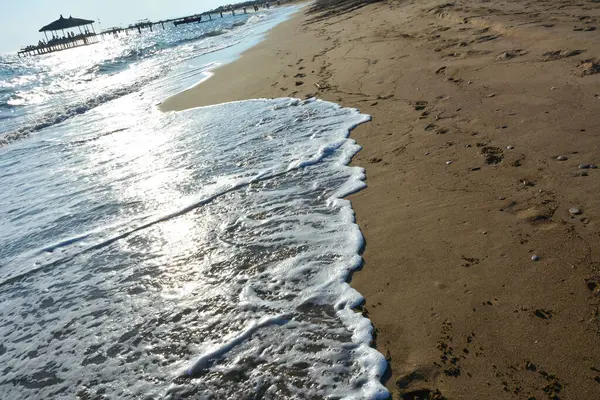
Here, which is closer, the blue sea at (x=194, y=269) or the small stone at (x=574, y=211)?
the blue sea at (x=194, y=269)

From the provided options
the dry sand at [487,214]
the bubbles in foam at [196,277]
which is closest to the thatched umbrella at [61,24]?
the bubbles in foam at [196,277]

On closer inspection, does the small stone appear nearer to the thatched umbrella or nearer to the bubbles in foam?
the bubbles in foam

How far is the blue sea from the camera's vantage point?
2.31m

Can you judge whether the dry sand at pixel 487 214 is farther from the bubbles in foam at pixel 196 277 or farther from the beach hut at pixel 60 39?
the beach hut at pixel 60 39

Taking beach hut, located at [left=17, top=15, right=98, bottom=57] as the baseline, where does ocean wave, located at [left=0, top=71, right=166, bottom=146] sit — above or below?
below

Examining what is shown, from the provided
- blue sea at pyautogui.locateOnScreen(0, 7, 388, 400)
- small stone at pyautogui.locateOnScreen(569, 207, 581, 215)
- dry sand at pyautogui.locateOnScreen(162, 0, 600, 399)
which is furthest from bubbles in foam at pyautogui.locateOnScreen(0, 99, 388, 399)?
small stone at pyautogui.locateOnScreen(569, 207, 581, 215)

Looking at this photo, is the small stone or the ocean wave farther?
the ocean wave

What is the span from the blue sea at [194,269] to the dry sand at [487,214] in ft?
1.04

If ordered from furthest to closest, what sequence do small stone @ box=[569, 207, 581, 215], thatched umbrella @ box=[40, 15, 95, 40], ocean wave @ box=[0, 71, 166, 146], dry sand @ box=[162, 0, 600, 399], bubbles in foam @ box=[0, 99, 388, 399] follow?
thatched umbrella @ box=[40, 15, 95, 40], ocean wave @ box=[0, 71, 166, 146], small stone @ box=[569, 207, 581, 215], bubbles in foam @ box=[0, 99, 388, 399], dry sand @ box=[162, 0, 600, 399]

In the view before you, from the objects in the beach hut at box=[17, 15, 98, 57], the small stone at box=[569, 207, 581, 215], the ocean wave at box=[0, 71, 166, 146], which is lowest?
the small stone at box=[569, 207, 581, 215]

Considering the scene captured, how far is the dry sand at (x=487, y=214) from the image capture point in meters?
1.99

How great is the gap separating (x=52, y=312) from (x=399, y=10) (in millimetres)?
15152

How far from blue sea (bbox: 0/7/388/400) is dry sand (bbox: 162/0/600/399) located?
12.5 inches

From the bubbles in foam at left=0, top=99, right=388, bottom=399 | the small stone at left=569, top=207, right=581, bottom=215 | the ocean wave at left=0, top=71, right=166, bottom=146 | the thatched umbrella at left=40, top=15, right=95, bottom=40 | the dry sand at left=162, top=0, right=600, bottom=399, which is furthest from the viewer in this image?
the thatched umbrella at left=40, top=15, right=95, bottom=40
